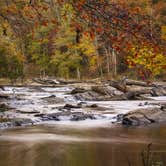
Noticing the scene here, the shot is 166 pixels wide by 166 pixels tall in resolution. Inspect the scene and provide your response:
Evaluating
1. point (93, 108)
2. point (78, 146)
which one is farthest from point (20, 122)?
point (93, 108)

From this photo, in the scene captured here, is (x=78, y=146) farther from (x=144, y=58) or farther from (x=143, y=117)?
(x=144, y=58)

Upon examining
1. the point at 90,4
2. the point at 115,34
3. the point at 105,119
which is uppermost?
the point at 90,4

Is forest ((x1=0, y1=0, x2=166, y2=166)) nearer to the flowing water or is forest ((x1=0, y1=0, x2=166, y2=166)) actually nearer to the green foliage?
the flowing water

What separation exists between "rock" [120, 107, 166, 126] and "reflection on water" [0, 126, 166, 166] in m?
1.37

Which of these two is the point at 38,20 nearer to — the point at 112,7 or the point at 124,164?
the point at 112,7

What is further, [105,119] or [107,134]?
[105,119]

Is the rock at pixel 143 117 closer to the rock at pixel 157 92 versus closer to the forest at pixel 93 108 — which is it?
the forest at pixel 93 108

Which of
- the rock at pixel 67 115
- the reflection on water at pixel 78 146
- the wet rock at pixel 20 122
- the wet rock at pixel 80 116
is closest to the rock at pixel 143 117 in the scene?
the reflection on water at pixel 78 146

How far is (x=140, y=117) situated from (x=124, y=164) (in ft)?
26.9

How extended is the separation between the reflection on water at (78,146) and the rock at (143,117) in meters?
1.37

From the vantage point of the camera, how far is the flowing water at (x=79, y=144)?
37.7ft

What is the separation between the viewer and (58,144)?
13.8m

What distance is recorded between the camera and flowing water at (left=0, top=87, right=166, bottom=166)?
11.5 metres

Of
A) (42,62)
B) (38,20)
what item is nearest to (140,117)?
(38,20)
